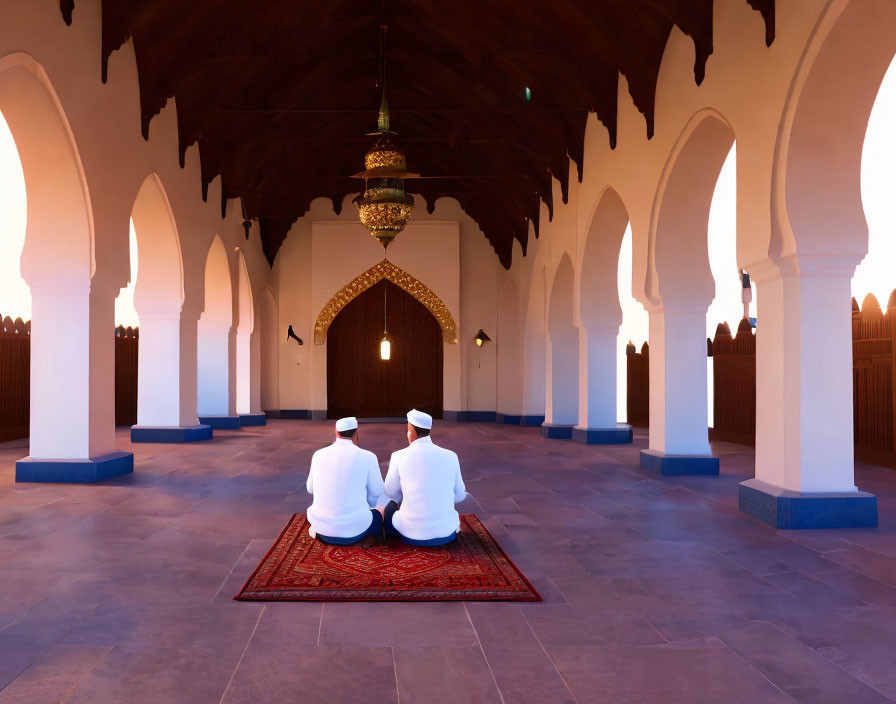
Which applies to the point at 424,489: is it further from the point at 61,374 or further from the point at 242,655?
the point at 61,374

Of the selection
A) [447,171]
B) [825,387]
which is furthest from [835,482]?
[447,171]

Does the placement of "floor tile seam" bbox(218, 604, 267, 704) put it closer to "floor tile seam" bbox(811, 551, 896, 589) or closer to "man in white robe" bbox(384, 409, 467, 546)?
"man in white robe" bbox(384, 409, 467, 546)

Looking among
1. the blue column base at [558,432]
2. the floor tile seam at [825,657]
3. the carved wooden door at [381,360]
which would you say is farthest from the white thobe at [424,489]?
the carved wooden door at [381,360]

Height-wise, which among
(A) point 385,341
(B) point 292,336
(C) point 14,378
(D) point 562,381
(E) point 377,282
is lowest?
(D) point 562,381

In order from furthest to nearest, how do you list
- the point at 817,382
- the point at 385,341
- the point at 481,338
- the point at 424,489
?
1. the point at 481,338
2. the point at 385,341
3. the point at 817,382
4. the point at 424,489

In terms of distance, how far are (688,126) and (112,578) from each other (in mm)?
6067

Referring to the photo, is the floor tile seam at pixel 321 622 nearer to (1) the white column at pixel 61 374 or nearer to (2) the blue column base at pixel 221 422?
(1) the white column at pixel 61 374

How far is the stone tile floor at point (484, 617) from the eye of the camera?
2.67m

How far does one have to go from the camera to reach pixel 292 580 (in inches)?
155

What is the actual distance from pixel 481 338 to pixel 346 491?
13.2m

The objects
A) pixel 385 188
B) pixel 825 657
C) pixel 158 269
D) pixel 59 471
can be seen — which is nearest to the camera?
pixel 825 657

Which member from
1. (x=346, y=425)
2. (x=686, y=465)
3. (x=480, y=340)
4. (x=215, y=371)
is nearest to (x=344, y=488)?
(x=346, y=425)

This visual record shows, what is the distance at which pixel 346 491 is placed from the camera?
454 centimetres

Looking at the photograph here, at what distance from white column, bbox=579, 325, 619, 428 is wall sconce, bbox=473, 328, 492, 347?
633cm
